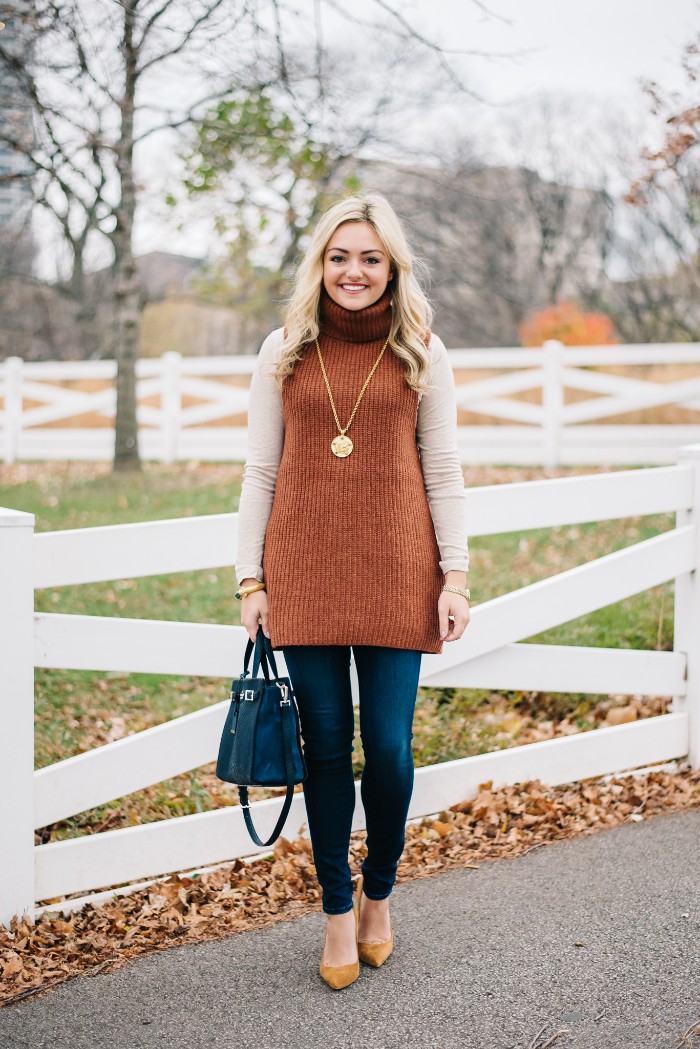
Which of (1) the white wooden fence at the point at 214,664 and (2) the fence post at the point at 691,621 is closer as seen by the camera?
(1) the white wooden fence at the point at 214,664

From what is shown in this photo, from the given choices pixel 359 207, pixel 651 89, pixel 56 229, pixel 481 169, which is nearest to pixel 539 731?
pixel 359 207

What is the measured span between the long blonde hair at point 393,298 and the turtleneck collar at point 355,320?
0.08ft

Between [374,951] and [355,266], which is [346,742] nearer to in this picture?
[374,951]

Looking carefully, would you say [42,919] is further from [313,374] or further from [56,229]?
[56,229]

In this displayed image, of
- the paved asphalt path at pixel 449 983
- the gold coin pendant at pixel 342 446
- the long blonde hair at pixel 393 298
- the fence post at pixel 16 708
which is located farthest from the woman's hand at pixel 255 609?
the paved asphalt path at pixel 449 983

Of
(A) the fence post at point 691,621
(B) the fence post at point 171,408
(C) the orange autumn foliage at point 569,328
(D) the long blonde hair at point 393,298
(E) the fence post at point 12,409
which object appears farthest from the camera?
(C) the orange autumn foliage at point 569,328

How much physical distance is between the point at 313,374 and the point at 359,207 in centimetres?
47

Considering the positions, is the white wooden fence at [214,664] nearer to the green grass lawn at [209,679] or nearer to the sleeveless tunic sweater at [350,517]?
the green grass lawn at [209,679]

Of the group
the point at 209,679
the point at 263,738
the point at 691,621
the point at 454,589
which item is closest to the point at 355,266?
the point at 454,589

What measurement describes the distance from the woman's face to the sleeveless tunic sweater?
0.03 metres

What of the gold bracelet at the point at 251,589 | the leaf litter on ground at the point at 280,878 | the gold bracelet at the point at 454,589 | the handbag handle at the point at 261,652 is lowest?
the leaf litter on ground at the point at 280,878

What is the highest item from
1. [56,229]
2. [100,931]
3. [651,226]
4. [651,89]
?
[651,226]

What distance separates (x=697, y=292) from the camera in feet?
86.5

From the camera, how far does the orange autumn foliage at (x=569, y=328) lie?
83.1 ft
